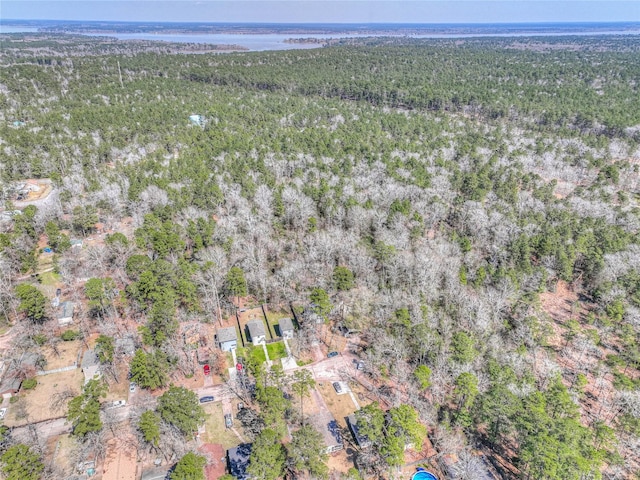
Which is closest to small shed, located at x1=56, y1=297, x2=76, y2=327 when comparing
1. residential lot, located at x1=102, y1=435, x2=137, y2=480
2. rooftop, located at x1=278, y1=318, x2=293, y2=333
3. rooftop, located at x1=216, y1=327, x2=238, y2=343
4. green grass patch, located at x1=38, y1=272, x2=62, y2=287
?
green grass patch, located at x1=38, y1=272, x2=62, y2=287

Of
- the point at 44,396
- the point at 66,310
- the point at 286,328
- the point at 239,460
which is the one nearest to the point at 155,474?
the point at 239,460

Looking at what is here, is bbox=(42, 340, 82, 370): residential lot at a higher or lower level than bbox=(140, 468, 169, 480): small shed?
lower

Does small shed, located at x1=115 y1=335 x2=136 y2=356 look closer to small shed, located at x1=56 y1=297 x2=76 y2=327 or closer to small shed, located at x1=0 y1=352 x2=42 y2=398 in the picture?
small shed, located at x1=0 y1=352 x2=42 y2=398

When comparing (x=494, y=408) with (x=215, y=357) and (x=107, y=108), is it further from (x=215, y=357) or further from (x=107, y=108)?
(x=107, y=108)

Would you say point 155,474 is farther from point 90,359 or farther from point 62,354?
point 62,354

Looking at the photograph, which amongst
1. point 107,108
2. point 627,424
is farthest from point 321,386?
point 107,108

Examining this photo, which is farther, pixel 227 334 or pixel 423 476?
pixel 227 334
